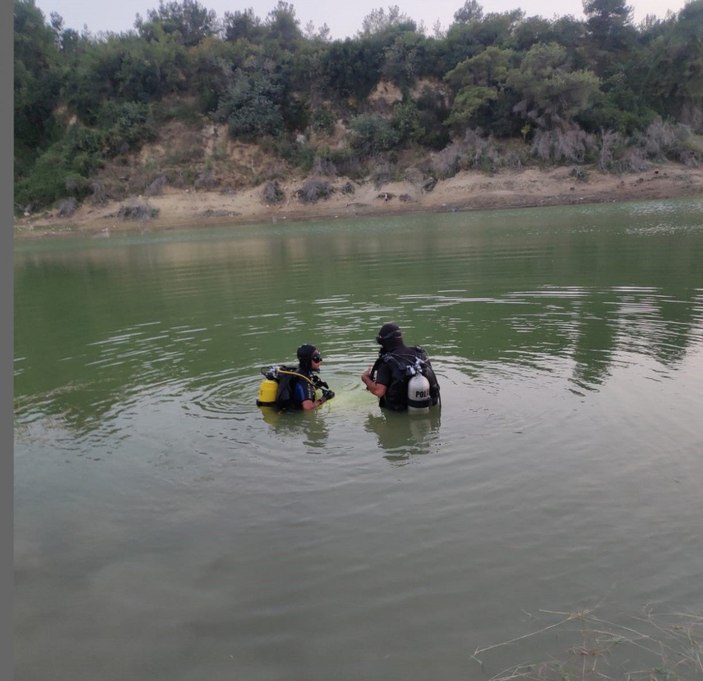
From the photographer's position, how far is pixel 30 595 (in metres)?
4.21

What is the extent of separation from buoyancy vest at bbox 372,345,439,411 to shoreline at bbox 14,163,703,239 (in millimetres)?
35488

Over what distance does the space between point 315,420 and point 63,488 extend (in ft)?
8.19

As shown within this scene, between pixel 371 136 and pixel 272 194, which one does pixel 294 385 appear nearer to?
pixel 272 194

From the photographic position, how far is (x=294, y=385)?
7262mm

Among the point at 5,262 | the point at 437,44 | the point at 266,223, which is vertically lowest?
the point at 266,223

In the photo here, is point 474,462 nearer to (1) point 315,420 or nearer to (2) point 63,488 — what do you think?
(1) point 315,420

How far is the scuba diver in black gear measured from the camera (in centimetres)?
695

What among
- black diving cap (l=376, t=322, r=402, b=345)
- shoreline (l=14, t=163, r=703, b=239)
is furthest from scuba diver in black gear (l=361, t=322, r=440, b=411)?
shoreline (l=14, t=163, r=703, b=239)

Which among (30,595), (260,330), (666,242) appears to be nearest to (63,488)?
(30,595)

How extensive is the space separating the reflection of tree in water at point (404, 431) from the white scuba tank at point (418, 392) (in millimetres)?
128

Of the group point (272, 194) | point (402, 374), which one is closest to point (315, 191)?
point (272, 194)

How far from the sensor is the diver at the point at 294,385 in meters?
7.16

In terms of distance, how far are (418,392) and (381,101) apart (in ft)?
161

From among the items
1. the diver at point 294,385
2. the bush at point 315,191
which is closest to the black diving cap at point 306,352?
the diver at point 294,385
